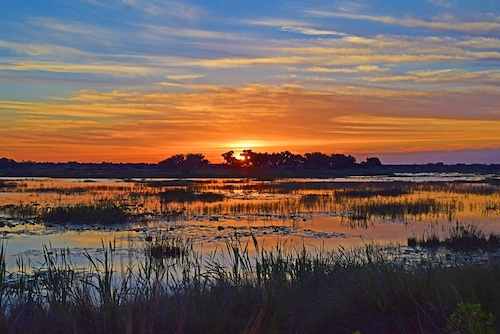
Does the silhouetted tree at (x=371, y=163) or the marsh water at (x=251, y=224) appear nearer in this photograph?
the marsh water at (x=251, y=224)

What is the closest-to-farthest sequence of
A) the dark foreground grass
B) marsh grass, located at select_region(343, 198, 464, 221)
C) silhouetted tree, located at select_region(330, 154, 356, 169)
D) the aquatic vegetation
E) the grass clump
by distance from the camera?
1. the dark foreground grass
2. the grass clump
3. marsh grass, located at select_region(343, 198, 464, 221)
4. the aquatic vegetation
5. silhouetted tree, located at select_region(330, 154, 356, 169)

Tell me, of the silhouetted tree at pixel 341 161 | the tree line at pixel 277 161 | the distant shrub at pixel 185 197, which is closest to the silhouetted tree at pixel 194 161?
the tree line at pixel 277 161

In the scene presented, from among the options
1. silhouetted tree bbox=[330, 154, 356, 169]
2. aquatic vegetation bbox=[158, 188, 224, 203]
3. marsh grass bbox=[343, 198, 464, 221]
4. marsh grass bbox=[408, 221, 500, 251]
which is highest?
silhouetted tree bbox=[330, 154, 356, 169]

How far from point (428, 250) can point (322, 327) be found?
33.3ft

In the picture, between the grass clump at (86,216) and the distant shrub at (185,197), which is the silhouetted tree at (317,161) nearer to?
the distant shrub at (185,197)

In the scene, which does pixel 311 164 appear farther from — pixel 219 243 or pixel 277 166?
pixel 219 243

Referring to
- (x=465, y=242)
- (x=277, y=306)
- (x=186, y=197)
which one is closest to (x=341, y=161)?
(x=186, y=197)

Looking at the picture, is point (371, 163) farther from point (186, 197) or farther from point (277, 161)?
point (186, 197)

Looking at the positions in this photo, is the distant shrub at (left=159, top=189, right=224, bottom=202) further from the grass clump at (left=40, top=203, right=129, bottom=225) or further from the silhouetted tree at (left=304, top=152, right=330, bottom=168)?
the silhouetted tree at (left=304, top=152, right=330, bottom=168)

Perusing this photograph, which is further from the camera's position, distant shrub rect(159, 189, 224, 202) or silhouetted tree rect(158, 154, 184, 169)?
silhouetted tree rect(158, 154, 184, 169)

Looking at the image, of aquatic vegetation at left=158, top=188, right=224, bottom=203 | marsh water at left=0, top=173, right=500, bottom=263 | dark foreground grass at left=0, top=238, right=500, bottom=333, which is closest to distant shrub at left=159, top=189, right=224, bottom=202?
aquatic vegetation at left=158, top=188, right=224, bottom=203

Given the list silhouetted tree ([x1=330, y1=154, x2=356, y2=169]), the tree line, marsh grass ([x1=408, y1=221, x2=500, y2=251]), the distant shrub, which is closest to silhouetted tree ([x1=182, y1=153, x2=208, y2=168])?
the tree line

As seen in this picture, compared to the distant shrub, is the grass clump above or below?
below

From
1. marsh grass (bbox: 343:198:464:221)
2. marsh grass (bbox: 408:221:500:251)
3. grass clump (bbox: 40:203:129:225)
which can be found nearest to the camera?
marsh grass (bbox: 408:221:500:251)
